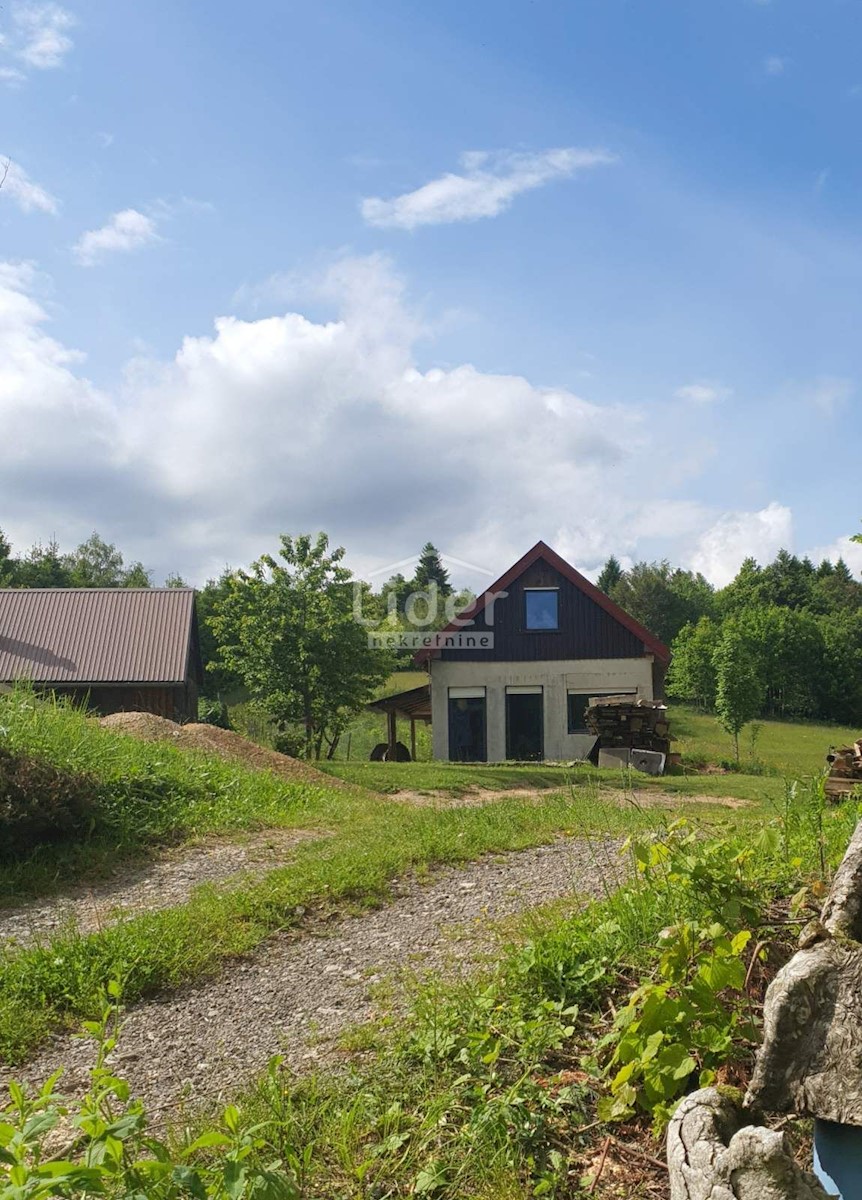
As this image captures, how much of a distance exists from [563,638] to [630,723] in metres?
3.98

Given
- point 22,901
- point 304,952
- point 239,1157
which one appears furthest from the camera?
point 22,901

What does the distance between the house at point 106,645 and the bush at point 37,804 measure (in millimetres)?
15614

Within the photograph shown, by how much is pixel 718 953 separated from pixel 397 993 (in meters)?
1.93

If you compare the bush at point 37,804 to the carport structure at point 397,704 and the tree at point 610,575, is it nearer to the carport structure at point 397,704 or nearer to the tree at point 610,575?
the carport structure at point 397,704

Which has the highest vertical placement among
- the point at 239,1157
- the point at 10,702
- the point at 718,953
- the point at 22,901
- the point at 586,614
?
the point at 586,614

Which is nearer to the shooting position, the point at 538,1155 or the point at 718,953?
the point at 538,1155

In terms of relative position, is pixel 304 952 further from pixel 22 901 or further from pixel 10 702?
pixel 10 702

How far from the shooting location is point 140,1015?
197 inches

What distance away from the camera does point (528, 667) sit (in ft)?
88.9

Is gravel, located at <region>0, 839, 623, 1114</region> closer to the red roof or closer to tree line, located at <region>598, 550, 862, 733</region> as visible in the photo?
the red roof

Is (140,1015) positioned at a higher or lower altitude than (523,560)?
lower

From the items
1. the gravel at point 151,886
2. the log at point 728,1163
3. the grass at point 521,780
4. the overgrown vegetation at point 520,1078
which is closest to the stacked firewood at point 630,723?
the grass at point 521,780

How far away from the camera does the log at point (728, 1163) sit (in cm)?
262

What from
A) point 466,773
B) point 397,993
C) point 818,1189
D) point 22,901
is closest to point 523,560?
point 466,773
